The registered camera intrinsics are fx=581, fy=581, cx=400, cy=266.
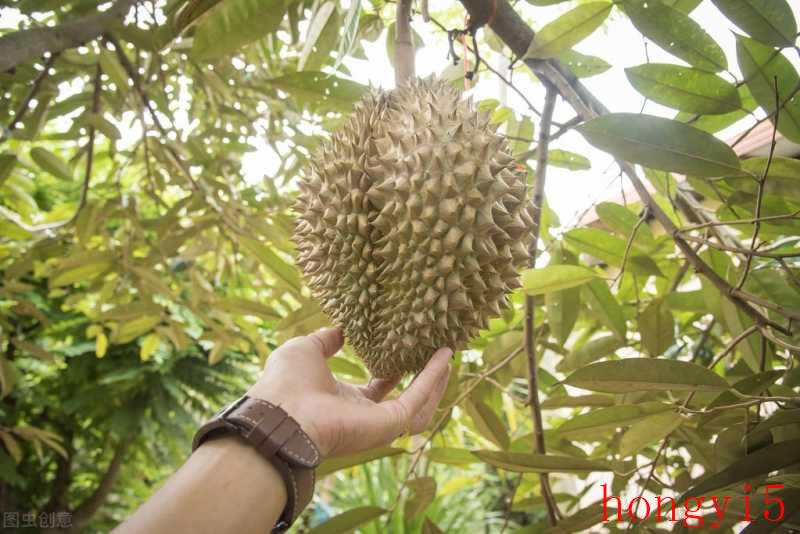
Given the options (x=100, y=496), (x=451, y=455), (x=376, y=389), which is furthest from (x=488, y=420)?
(x=100, y=496)

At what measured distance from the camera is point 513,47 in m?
0.88

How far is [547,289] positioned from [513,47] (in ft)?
1.21

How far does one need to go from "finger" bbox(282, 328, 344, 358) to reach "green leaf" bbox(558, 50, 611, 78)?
585 mm

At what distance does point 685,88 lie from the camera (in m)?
0.73

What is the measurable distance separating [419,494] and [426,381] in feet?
1.07

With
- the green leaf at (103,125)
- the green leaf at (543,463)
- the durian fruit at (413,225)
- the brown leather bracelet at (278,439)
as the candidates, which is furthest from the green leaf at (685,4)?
the green leaf at (103,125)

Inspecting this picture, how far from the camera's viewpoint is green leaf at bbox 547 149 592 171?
114 cm

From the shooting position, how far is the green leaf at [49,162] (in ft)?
4.09

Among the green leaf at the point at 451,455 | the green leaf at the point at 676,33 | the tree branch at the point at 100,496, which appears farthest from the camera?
the tree branch at the point at 100,496

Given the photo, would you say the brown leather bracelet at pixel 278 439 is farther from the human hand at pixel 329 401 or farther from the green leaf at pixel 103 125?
the green leaf at pixel 103 125

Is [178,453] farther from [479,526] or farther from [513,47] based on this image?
[513,47]

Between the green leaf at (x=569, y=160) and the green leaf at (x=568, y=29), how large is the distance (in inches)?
14.3

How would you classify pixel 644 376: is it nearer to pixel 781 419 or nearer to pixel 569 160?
pixel 781 419

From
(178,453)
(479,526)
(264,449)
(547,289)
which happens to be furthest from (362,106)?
(479,526)
